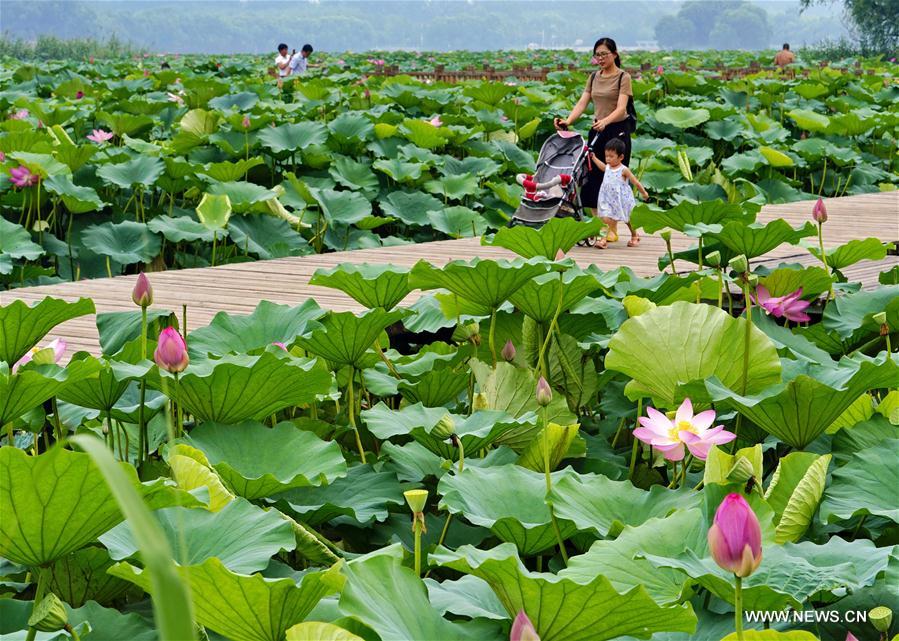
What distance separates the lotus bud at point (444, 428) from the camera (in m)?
1.49

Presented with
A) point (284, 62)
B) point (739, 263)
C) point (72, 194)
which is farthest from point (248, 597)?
point (284, 62)

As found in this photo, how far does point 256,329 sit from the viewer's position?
2.05 m

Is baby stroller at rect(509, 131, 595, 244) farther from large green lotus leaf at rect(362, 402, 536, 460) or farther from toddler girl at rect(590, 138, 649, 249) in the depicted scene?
large green lotus leaf at rect(362, 402, 536, 460)

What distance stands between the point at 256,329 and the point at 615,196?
8.02 ft

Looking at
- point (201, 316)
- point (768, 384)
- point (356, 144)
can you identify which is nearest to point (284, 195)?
point (356, 144)

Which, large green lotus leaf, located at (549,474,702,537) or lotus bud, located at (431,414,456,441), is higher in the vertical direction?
lotus bud, located at (431,414,456,441)

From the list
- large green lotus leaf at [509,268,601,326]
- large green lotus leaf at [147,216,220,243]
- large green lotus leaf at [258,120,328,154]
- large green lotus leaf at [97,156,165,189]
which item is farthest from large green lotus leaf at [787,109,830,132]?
large green lotus leaf at [509,268,601,326]

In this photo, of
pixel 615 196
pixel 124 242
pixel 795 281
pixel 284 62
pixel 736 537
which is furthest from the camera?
pixel 284 62

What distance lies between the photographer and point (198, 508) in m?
1.25

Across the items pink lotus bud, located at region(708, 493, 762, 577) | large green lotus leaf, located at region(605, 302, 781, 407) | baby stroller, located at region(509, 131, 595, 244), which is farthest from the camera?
baby stroller, located at region(509, 131, 595, 244)

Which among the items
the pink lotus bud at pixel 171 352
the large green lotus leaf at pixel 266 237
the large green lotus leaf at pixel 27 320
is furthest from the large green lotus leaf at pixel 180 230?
the pink lotus bud at pixel 171 352

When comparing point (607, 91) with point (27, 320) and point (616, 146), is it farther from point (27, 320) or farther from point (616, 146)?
point (27, 320)

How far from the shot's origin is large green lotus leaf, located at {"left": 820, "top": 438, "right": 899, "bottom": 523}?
4.46ft

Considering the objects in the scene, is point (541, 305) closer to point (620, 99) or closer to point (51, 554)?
point (51, 554)
